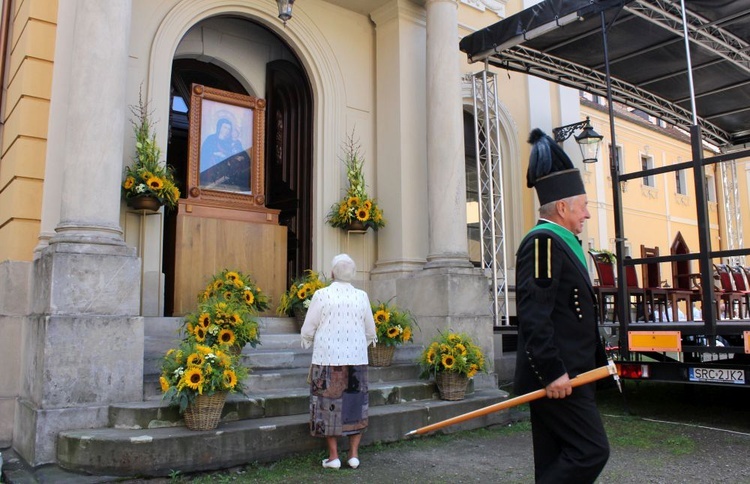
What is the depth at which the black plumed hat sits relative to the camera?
3330 millimetres

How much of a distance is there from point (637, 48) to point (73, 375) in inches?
338

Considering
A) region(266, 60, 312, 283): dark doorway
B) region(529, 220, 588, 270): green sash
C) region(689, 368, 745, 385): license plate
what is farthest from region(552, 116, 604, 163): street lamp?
region(529, 220, 588, 270): green sash

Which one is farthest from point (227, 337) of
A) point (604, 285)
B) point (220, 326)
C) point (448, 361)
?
point (604, 285)

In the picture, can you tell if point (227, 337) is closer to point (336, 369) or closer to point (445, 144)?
point (336, 369)

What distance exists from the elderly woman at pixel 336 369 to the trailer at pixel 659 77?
3.33m

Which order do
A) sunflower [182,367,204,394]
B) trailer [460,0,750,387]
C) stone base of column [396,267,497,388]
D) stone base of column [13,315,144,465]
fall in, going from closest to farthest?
sunflower [182,367,204,394] < stone base of column [13,315,144,465] < trailer [460,0,750,387] < stone base of column [396,267,497,388]

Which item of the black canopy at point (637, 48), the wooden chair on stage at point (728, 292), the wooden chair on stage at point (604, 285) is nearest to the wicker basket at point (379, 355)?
the wooden chair on stage at point (604, 285)

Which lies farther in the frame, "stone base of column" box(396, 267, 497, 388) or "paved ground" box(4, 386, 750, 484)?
"stone base of column" box(396, 267, 497, 388)

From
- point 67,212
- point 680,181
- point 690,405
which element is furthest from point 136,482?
point 680,181

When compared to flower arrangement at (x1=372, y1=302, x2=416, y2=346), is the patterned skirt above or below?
below

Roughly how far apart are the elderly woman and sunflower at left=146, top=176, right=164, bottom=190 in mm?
2444

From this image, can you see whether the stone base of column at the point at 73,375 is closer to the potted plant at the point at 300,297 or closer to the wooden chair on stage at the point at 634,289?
the potted plant at the point at 300,297

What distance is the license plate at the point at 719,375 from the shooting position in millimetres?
6254

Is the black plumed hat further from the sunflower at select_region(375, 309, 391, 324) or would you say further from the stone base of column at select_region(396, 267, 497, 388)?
the stone base of column at select_region(396, 267, 497, 388)
